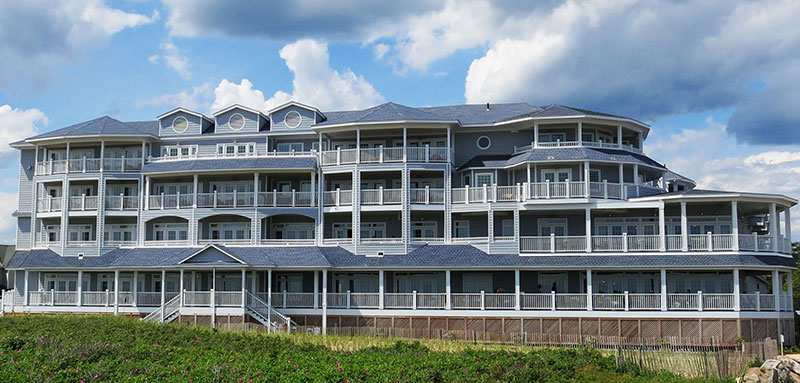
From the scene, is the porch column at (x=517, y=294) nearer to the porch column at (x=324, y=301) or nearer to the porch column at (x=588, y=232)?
the porch column at (x=588, y=232)

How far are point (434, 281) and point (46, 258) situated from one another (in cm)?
2350

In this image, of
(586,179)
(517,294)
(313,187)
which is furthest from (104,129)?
(586,179)

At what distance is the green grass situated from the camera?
23.0 metres

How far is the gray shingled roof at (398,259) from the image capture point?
4078cm

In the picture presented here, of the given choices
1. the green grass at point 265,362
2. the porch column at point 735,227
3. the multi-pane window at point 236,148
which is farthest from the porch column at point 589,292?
the multi-pane window at point 236,148

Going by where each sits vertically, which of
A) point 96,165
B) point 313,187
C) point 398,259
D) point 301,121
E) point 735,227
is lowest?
point 398,259

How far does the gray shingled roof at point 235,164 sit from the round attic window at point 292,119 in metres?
2.92

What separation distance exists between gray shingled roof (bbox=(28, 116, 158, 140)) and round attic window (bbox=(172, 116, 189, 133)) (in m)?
1.49

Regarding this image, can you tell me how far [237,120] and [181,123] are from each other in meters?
3.77

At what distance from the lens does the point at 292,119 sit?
1978 inches

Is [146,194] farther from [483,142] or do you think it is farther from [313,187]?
[483,142]

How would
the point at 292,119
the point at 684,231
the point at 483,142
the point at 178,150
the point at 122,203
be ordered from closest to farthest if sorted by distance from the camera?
1. the point at 684,231
2. the point at 483,142
3. the point at 122,203
4. the point at 292,119
5. the point at 178,150

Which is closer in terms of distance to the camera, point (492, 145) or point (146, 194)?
point (492, 145)

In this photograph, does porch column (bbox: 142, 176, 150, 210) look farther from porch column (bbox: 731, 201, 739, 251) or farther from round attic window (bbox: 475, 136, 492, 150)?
porch column (bbox: 731, 201, 739, 251)
